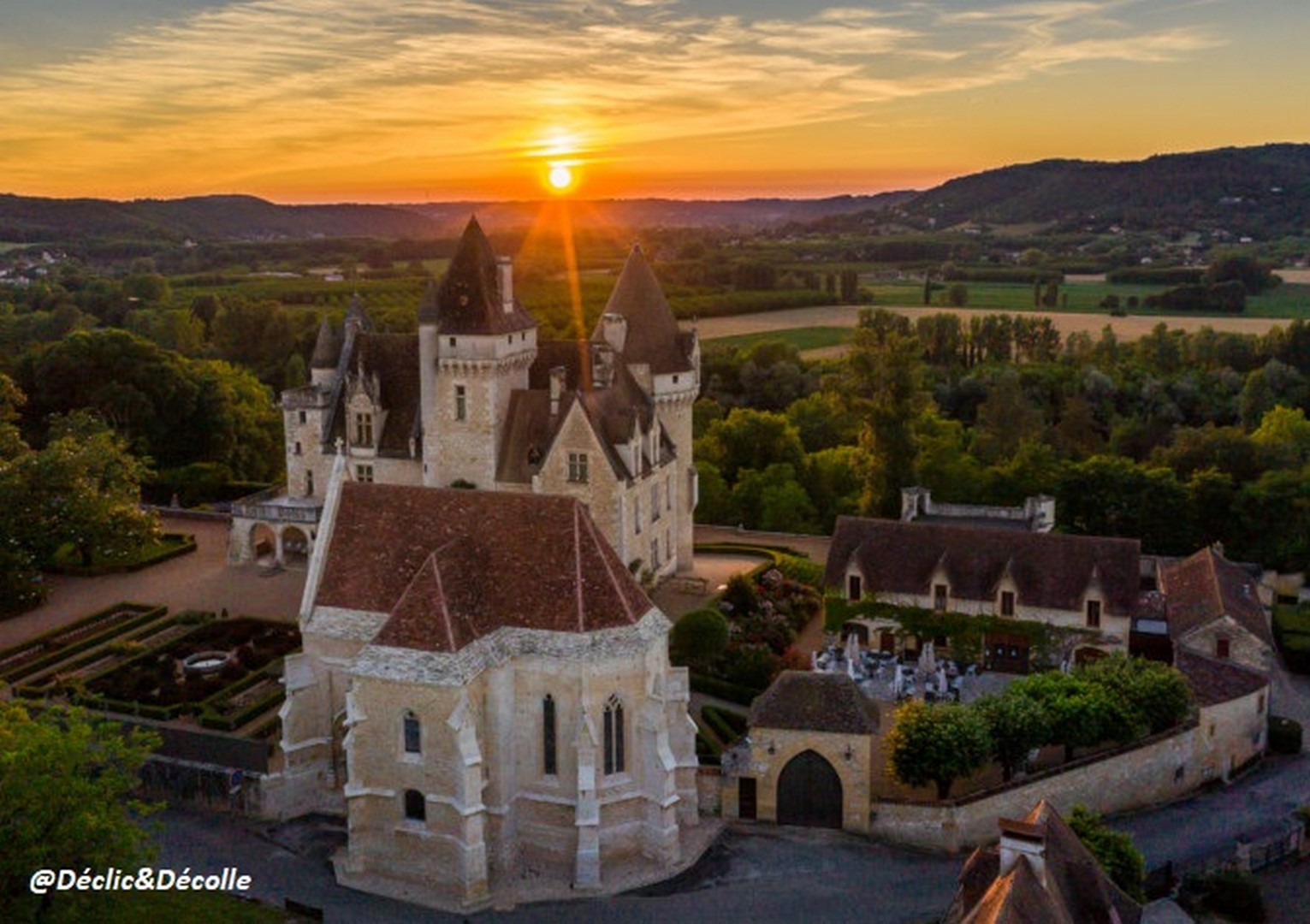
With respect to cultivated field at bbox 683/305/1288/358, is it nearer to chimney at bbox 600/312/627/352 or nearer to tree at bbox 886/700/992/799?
chimney at bbox 600/312/627/352

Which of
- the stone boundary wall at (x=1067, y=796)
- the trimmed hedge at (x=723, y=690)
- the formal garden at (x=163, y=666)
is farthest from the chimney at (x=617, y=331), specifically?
the stone boundary wall at (x=1067, y=796)

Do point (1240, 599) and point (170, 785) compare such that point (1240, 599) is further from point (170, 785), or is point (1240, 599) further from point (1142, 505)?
point (170, 785)

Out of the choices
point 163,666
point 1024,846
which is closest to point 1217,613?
point 1024,846

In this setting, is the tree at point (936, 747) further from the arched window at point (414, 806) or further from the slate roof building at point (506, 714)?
the arched window at point (414, 806)

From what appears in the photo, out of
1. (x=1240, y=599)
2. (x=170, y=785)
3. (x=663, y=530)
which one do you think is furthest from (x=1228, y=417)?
(x=170, y=785)

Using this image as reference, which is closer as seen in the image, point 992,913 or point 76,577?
point 992,913

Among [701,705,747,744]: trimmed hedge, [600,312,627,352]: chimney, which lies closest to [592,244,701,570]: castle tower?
[600,312,627,352]: chimney

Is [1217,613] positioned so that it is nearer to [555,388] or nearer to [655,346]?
[655,346]
